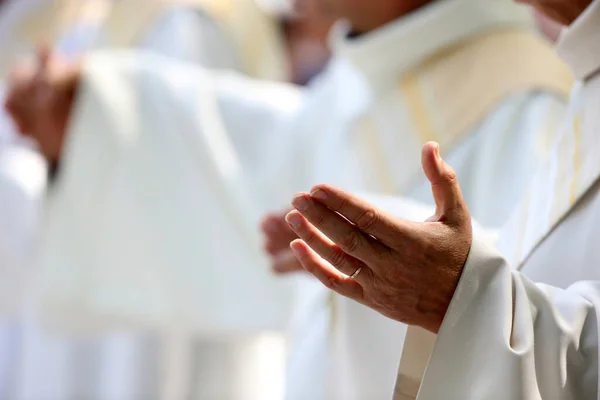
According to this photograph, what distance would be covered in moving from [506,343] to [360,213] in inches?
8.0

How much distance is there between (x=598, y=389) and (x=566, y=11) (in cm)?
48

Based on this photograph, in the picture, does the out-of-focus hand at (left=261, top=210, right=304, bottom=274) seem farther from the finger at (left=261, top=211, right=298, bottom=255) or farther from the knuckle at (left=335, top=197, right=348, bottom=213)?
the knuckle at (left=335, top=197, right=348, bottom=213)

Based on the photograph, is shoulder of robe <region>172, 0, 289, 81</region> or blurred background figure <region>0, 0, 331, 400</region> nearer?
blurred background figure <region>0, 0, 331, 400</region>

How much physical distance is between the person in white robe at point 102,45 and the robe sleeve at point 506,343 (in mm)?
1664

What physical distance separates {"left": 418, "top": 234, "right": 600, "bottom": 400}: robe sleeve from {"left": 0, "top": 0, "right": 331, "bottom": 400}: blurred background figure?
130cm

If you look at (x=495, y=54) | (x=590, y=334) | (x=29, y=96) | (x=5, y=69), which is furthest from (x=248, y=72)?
(x=590, y=334)

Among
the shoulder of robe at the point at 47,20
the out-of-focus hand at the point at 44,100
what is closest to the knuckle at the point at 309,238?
the out-of-focus hand at the point at 44,100

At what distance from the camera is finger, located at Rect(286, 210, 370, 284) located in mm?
899

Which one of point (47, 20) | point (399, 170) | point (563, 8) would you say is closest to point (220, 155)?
point (399, 170)

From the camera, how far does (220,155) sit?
7.45 feet

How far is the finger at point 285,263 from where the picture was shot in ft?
5.08

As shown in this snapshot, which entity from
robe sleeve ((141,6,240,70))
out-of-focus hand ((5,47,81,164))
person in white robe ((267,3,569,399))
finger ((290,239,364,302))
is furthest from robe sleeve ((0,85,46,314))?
finger ((290,239,364,302))

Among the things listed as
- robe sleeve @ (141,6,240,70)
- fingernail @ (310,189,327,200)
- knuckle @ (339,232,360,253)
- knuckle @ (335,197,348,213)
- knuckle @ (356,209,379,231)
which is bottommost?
knuckle @ (339,232,360,253)

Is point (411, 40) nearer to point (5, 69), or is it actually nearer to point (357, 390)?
point (357, 390)
